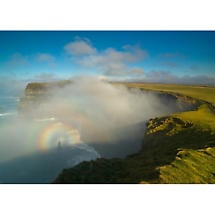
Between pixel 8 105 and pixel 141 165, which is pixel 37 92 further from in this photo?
pixel 141 165

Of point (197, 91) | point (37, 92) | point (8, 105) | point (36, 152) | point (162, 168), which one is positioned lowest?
point (162, 168)

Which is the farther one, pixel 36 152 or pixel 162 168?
pixel 36 152

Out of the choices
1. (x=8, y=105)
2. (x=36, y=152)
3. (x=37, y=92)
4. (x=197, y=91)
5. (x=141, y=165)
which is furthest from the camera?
(x=37, y=92)

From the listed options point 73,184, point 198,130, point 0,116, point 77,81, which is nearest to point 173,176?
point 73,184

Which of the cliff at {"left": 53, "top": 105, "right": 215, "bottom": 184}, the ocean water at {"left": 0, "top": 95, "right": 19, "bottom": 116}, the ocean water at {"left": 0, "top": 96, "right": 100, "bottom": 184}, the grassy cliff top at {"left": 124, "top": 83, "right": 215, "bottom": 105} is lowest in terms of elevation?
the cliff at {"left": 53, "top": 105, "right": 215, "bottom": 184}

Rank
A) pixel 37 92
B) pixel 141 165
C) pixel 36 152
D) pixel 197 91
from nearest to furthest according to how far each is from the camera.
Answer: pixel 141 165, pixel 36 152, pixel 197 91, pixel 37 92

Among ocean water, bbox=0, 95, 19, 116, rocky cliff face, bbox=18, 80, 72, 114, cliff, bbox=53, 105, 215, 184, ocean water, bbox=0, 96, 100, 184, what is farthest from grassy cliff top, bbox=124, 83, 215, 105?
rocky cliff face, bbox=18, 80, 72, 114

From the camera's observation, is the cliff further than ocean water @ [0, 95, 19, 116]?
No

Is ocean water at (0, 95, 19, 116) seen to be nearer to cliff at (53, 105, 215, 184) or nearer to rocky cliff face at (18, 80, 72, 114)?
rocky cliff face at (18, 80, 72, 114)

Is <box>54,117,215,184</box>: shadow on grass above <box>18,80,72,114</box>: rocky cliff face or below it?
below

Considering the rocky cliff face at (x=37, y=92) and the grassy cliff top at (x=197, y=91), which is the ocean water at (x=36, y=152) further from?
the rocky cliff face at (x=37, y=92)

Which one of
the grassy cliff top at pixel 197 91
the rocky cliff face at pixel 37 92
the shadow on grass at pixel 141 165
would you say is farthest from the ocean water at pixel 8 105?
the shadow on grass at pixel 141 165

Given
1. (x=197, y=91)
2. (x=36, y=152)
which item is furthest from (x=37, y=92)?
(x=36, y=152)
